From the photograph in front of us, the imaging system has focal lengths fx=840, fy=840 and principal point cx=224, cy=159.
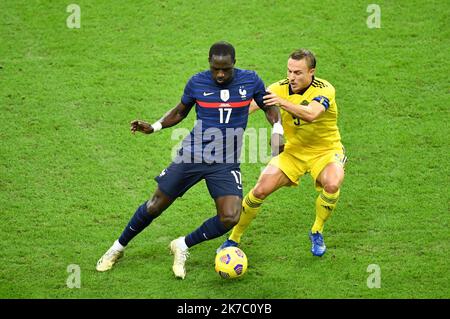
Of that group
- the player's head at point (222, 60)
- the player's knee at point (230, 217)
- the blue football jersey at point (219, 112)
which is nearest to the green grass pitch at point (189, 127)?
the player's knee at point (230, 217)

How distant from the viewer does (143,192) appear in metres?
11.3

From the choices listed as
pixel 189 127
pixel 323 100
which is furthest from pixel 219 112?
pixel 189 127

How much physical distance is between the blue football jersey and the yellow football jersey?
0.59m

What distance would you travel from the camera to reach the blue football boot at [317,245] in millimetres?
9914

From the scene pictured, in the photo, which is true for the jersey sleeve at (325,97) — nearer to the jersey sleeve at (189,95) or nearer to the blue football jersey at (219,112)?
the blue football jersey at (219,112)

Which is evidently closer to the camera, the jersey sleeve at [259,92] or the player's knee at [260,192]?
the jersey sleeve at [259,92]

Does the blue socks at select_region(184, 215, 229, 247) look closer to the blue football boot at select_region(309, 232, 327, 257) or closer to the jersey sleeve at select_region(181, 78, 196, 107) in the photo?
the blue football boot at select_region(309, 232, 327, 257)

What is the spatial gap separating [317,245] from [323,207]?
0.47 meters

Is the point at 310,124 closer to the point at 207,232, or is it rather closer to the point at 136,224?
the point at 207,232

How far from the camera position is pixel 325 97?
9750mm

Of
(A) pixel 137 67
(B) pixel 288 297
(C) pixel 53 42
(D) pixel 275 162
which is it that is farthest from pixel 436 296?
(C) pixel 53 42

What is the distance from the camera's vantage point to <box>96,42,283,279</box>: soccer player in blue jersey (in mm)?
9305

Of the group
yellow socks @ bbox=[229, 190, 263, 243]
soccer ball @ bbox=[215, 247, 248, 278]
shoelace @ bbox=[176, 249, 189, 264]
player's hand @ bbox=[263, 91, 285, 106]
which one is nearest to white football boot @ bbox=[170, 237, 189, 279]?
shoelace @ bbox=[176, 249, 189, 264]

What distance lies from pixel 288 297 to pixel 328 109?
235 cm
